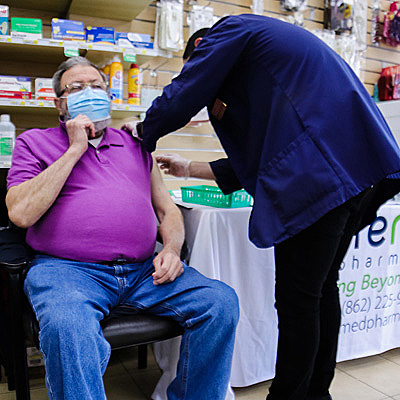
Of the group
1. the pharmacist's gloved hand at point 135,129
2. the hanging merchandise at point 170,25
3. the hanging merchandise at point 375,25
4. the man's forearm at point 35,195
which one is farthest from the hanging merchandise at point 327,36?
the man's forearm at point 35,195

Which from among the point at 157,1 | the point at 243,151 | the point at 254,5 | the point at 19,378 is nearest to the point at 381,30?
the point at 254,5

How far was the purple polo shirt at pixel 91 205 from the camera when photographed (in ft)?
5.32

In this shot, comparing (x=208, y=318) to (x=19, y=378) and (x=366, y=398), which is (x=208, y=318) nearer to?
(x=19, y=378)

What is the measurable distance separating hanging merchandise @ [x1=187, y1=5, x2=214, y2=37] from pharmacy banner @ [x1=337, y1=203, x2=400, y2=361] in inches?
74.1

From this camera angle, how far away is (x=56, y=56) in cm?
263

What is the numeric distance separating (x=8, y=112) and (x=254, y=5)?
6.72 ft

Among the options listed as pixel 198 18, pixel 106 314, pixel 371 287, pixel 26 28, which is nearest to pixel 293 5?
pixel 198 18

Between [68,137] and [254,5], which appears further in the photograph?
[254,5]

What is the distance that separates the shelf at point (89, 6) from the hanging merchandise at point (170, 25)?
23cm

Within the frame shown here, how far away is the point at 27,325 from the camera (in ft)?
4.86

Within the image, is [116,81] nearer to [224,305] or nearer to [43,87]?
[43,87]

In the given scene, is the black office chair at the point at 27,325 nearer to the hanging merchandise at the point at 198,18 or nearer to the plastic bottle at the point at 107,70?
the plastic bottle at the point at 107,70

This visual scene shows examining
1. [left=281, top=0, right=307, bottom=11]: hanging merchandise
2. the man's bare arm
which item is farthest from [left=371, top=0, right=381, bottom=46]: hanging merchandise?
the man's bare arm

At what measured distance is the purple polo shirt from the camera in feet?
5.32
